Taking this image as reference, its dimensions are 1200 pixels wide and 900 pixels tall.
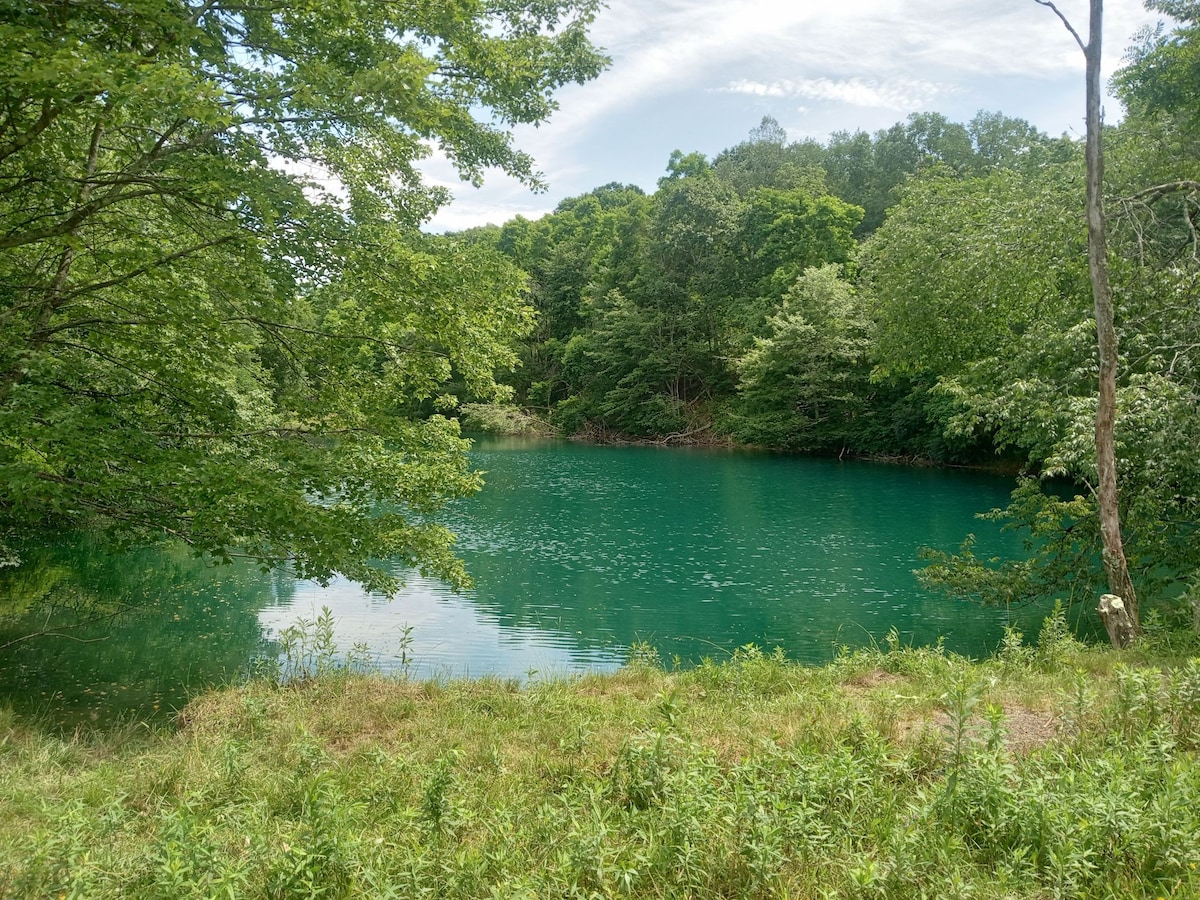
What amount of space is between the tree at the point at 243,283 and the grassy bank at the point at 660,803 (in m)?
2.09

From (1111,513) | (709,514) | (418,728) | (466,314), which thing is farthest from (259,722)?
(709,514)

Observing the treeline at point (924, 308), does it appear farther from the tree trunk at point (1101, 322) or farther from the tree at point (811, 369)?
the tree trunk at point (1101, 322)

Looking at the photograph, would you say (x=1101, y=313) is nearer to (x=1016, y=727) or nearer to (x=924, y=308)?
(x=924, y=308)

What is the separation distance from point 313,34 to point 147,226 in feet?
9.90

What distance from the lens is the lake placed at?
32.6 feet

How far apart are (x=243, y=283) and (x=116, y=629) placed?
23.5 ft

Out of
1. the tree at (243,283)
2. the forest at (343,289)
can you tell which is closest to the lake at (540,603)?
the forest at (343,289)

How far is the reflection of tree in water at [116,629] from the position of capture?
331 inches

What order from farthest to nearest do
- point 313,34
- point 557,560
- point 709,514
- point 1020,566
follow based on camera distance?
point 709,514 < point 557,560 < point 1020,566 < point 313,34

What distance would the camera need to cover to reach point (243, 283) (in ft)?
22.4

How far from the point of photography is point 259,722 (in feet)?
20.3

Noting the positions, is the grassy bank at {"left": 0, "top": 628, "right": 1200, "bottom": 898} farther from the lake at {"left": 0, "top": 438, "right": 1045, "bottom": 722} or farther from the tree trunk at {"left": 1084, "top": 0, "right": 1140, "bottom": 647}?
the lake at {"left": 0, "top": 438, "right": 1045, "bottom": 722}

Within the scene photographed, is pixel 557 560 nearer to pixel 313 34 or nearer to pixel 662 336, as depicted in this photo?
pixel 313 34

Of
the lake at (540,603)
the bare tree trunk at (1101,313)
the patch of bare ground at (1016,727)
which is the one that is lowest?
the lake at (540,603)
